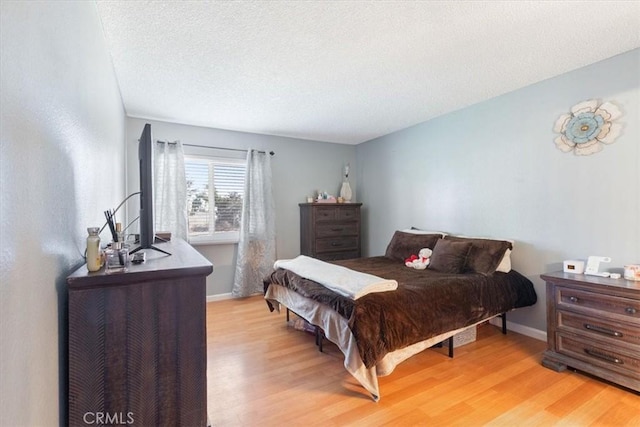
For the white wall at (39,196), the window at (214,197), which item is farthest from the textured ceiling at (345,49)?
the window at (214,197)

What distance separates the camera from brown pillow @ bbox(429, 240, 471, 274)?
115 inches

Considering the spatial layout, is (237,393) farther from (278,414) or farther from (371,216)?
(371,216)

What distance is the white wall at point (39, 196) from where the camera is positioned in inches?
25.7

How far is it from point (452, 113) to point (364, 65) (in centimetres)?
175

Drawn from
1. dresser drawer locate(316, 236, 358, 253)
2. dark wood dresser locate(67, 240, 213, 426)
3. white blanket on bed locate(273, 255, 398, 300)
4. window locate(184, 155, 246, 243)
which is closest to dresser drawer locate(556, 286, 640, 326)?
white blanket on bed locate(273, 255, 398, 300)

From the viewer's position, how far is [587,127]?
2506 millimetres

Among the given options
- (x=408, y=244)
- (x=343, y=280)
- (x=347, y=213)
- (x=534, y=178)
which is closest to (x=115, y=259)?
(x=343, y=280)

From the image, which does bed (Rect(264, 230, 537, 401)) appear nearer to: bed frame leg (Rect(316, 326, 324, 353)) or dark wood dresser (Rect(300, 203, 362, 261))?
bed frame leg (Rect(316, 326, 324, 353))

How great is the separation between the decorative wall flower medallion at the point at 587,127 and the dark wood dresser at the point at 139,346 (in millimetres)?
3141

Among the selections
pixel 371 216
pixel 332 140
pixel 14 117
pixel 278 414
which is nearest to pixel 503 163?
pixel 371 216

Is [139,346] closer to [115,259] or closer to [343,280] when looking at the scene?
[115,259]

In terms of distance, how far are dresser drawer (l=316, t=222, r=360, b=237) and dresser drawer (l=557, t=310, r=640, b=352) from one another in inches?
111

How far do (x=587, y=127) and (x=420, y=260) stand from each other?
1870mm

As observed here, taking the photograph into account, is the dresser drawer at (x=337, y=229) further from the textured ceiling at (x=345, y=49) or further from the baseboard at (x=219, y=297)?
the textured ceiling at (x=345, y=49)
